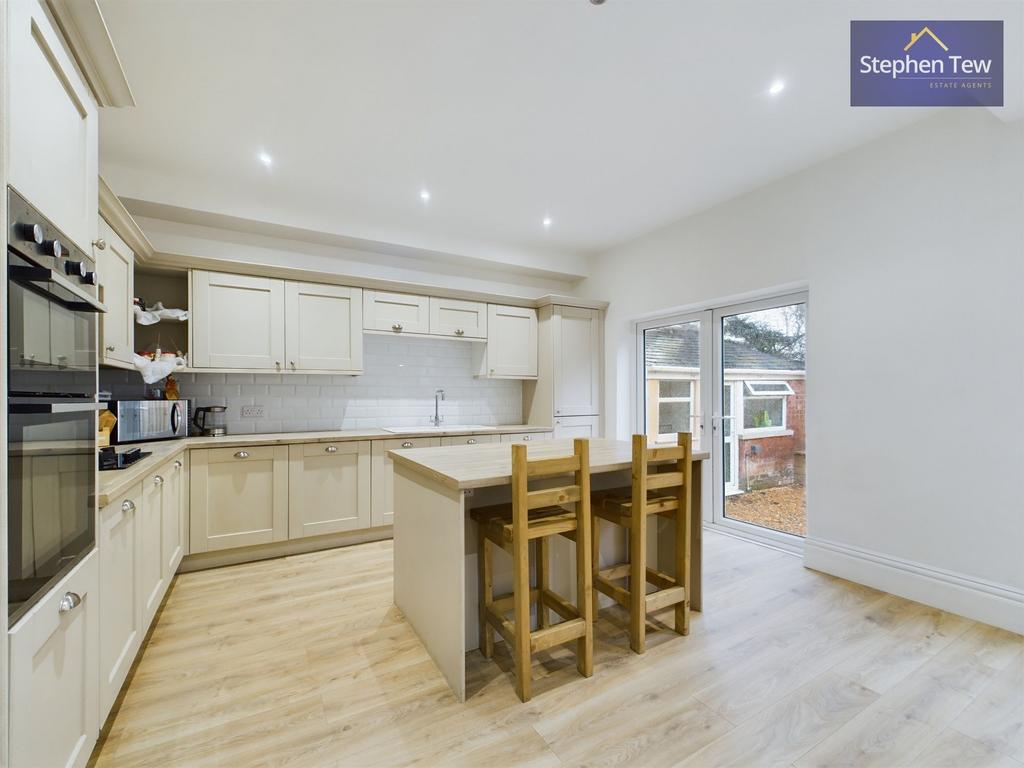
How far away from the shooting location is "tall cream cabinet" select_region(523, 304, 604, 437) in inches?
182

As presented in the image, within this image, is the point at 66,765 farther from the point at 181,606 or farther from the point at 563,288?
the point at 563,288

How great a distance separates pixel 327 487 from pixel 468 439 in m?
1.22

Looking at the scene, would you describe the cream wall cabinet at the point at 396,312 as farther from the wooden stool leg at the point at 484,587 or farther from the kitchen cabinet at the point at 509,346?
the wooden stool leg at the point at 484,587

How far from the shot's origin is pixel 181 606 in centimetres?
254

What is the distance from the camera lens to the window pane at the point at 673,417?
4211mm

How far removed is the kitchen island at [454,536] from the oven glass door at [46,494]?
1082 millimetres

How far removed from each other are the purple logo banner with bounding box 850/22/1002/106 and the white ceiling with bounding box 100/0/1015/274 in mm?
88

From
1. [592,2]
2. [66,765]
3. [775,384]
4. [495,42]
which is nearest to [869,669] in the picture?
[775,384]

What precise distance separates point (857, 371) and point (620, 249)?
2.46 metres

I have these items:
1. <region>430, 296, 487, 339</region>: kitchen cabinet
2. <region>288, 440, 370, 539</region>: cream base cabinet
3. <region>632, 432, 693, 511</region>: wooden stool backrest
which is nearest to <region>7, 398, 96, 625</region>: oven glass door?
<region>632, 432, 693, 511</region>: wooden stool backrest

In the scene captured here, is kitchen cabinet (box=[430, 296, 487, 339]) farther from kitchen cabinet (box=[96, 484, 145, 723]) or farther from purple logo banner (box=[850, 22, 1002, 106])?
purple logo banner (box=[850, 22, 1002, 106])

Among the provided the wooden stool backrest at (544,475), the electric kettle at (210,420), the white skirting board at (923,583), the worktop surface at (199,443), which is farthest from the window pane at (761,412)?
the electric kettle at (210,420)

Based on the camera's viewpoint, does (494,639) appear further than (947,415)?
No

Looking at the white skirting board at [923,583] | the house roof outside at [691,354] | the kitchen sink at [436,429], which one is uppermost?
the house roof outside at [691,354]
